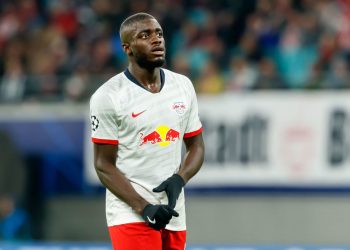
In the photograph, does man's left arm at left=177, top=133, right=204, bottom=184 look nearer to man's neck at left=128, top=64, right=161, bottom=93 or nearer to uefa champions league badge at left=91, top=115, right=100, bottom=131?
man's neck at left=128, top=64, right=161, bottom=93

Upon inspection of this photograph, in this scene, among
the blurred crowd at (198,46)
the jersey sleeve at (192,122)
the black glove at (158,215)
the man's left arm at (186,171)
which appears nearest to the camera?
the black glove at (158,215)

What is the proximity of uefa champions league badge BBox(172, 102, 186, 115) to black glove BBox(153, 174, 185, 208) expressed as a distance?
15.0 inches

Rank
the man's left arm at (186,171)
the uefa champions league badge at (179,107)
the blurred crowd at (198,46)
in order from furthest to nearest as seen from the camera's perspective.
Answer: the blurred crowd at (198,46) → the uefa champions league badge at (179,107) → the man's left arm at (186,171)

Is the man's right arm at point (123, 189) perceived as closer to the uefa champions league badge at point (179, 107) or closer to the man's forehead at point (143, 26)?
the uefa champions league badge at point (179, 107)

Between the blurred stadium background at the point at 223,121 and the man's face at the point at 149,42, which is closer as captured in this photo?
the man's face at the point at 149,42

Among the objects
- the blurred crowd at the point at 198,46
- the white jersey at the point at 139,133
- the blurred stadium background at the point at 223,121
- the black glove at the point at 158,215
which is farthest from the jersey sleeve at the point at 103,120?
the blurred crowd at the point at 198,46

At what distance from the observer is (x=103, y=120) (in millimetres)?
5855

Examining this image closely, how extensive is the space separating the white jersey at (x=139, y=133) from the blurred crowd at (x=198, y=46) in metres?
6.34

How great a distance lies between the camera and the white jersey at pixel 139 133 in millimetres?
5867

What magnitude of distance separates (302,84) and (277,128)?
A: 1.93ft

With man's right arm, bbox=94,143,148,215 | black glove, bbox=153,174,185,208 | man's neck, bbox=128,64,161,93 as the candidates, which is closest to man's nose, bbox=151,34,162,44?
man's neck, bbox=128,64,161,93

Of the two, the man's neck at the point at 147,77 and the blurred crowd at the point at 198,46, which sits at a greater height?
the blurred crowd at the point at 198,46

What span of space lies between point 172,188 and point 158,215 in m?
0.19

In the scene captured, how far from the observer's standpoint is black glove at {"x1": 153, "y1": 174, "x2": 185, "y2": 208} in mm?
5828
